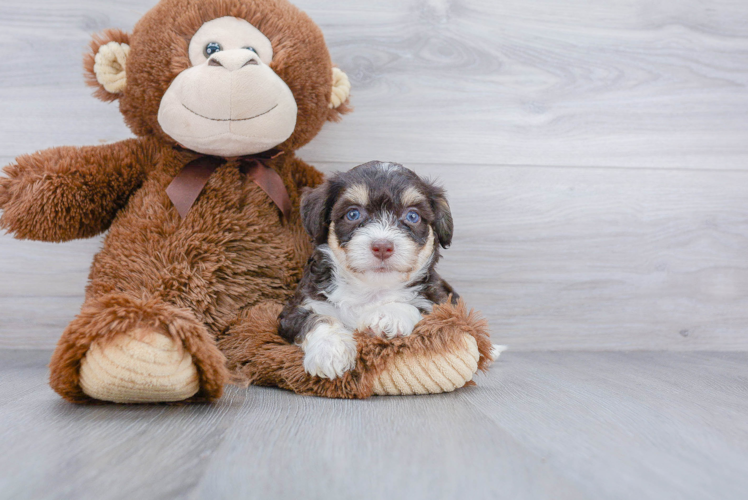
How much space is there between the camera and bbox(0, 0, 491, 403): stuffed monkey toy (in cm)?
155

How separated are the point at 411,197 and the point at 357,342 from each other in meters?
0.46

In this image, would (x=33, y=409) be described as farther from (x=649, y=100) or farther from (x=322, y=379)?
(x=649, y=100)

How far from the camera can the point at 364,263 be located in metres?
1.53

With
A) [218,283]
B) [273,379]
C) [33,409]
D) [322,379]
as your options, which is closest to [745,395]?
[322,379]

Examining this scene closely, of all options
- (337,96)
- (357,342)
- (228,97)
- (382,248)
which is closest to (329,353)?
(357,342)

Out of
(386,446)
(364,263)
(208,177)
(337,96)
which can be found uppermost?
(337,96)

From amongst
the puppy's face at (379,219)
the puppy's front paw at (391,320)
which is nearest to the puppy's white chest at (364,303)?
the puppy's front paw at (391,320)

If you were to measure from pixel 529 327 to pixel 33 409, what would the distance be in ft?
6.23

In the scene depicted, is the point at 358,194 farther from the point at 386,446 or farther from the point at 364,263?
the point at 386,446

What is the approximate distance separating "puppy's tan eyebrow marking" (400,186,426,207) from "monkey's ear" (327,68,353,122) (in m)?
0.55

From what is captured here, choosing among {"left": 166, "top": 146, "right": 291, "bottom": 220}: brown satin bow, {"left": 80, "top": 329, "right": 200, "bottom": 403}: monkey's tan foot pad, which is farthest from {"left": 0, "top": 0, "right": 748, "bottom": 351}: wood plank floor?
{"left": 80, "top": 329, "right": 200, "bottom": 403}: monkey's tan foot pad

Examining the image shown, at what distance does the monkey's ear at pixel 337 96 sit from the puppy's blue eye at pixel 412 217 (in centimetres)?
59

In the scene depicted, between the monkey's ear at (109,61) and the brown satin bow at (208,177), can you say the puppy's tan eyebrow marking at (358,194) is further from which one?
the monkey's ear at (109,61)

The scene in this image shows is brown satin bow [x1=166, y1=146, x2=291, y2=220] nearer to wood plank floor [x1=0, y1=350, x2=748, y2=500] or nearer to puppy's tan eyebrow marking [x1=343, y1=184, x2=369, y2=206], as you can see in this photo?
puppy's tan eyebrow marking [x1=343, y1=184, x2=369, y2=206]
